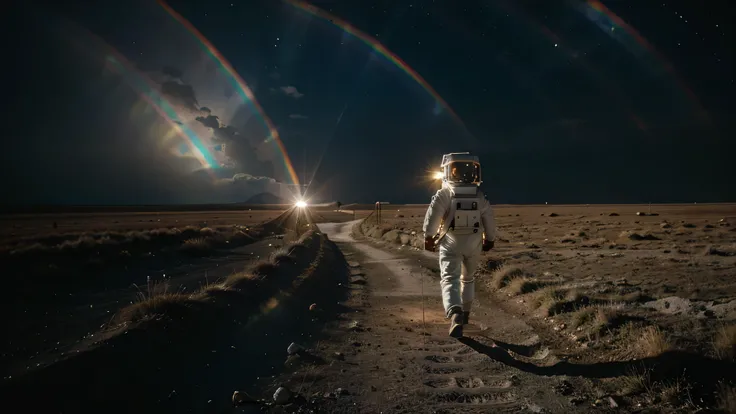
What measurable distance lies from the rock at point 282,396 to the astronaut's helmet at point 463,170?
16.4 feet

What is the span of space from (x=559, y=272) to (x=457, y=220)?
8783 millimetres

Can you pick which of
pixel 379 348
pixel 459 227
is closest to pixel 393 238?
pixel 459 227

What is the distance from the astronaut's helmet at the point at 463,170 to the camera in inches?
319

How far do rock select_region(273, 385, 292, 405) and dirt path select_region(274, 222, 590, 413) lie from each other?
1.05 ft

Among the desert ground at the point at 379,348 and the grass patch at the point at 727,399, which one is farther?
the desert ground at the point at 379,348

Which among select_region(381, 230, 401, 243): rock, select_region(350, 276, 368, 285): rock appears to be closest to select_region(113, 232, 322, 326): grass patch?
select_region(350, 276, 368, 285): rock

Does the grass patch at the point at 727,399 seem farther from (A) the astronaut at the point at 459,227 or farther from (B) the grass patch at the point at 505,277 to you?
(B) the grass patch at the point at 505,277

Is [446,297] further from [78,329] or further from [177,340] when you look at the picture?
[78,329]

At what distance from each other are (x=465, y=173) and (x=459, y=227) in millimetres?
1130

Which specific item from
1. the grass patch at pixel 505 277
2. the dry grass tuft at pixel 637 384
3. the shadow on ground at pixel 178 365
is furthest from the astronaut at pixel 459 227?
the grass patch at pixel 505 277

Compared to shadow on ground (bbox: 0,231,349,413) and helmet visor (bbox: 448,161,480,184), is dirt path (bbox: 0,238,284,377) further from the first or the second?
helmet visor (bbox: 448,161,480,184)

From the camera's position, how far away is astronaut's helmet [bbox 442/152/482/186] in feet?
26.6

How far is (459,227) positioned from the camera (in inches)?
307

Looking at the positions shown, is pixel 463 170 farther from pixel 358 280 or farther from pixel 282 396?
pixel 358 280
